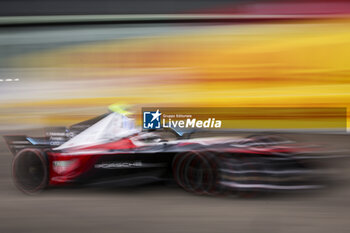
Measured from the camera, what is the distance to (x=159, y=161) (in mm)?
3076

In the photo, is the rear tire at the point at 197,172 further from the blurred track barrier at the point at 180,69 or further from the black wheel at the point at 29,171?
the blurred track barrier at the point at 180,69

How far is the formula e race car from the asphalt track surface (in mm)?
124

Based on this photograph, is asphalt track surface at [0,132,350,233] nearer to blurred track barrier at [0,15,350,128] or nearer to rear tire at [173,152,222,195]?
rear tire at [173,152,222,195]

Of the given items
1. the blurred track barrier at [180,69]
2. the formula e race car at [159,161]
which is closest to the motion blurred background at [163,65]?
the blurred track barrier at [180,69]

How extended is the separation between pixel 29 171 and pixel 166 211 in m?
1.32

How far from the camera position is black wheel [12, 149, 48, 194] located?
3.16 m

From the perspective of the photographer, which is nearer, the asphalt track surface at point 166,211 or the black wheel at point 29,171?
the asphalt track surface at point 166,211

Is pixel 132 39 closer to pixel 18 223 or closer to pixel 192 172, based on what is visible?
pixel 192 172

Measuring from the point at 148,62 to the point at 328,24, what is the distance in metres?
2.53

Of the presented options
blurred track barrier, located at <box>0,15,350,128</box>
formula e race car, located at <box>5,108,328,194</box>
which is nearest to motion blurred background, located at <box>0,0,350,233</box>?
blurred track barrier, located at <box>0,15,350,128</box>

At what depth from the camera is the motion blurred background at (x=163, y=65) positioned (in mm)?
3205

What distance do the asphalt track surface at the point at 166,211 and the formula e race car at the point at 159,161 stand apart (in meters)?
0.12

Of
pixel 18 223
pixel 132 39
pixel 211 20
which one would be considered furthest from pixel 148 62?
pixel 18 223

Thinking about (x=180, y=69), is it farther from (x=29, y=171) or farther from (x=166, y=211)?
(x=166, y=211)
